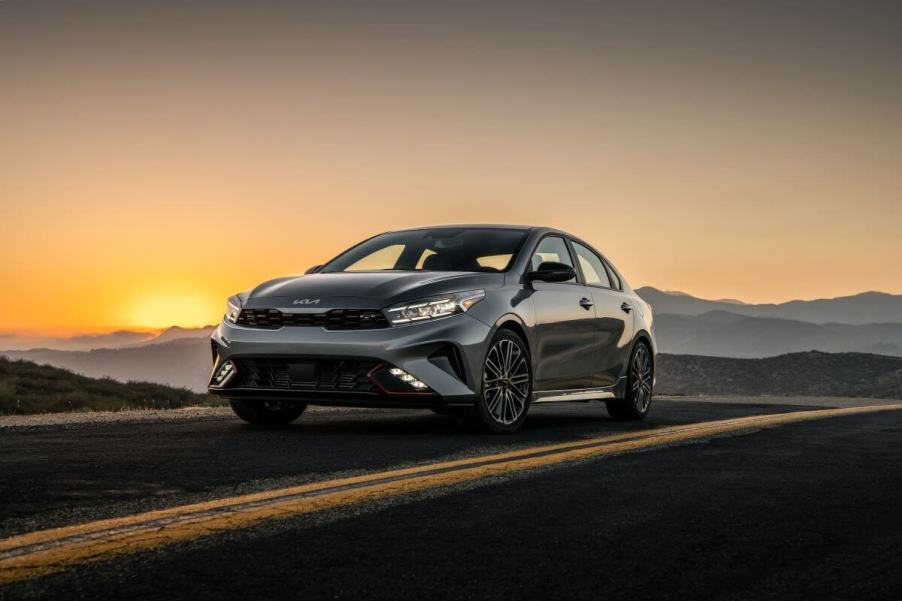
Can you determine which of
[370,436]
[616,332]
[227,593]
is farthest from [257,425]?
[227,593]

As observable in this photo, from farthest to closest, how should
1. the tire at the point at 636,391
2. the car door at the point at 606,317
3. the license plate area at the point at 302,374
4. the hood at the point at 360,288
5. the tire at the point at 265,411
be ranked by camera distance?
the tire at the point at 636,391 < the car door at the point at 606,317 < the tire at the point at 265,411 < the hood at the point at 360,288 < the license plate area at the point at 302,374

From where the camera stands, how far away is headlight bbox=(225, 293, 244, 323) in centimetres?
838

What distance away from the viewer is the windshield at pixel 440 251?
930cm

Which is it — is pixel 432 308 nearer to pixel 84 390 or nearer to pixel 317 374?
pixel 317 374

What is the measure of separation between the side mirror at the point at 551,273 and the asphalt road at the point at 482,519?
1617 mm

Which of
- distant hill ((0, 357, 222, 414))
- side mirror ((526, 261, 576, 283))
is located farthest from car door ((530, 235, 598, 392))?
distant hill ((0, 357, 222, 414))

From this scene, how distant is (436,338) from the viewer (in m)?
7.93

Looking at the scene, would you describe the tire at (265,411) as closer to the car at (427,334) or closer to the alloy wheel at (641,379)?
the car at (427,334)

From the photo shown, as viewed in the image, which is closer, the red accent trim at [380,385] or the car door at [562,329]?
the red accent trim at [380,385]

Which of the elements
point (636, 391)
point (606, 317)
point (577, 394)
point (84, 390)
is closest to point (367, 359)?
point (577, 394)

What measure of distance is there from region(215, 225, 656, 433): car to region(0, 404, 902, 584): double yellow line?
1.03 meters

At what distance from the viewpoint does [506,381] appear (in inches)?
334

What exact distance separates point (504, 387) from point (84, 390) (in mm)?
19423

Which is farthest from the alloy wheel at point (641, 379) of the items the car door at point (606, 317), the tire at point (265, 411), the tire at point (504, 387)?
the tire at point (265, 411)
